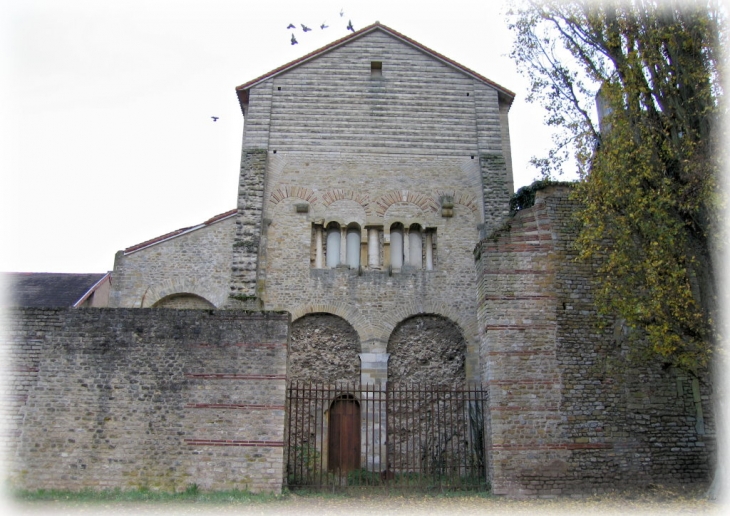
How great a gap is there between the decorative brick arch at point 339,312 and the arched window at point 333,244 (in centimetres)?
122

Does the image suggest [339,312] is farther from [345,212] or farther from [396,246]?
[345,212]

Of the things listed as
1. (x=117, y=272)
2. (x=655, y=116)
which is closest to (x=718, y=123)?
(x=655, y=116)

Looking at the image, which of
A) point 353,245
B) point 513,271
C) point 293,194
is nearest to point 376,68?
point 293,194

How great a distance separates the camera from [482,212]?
56.7 feet

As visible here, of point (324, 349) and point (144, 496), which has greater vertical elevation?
point (324, 349)

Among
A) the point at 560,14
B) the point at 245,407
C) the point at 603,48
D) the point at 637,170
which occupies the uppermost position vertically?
the point at 560,14

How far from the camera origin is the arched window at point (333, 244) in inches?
664

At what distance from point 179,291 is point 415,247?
6278mm

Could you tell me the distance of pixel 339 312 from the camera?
52.7 ft

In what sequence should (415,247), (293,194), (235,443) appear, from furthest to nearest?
(293,194) < (415,247) < (235,443)

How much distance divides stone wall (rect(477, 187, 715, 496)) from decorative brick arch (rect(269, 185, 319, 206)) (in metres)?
6.57

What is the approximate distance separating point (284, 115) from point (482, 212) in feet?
20.1

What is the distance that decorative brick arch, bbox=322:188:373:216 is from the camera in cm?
1727

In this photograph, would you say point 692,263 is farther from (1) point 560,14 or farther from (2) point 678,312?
(1) point 560,14
